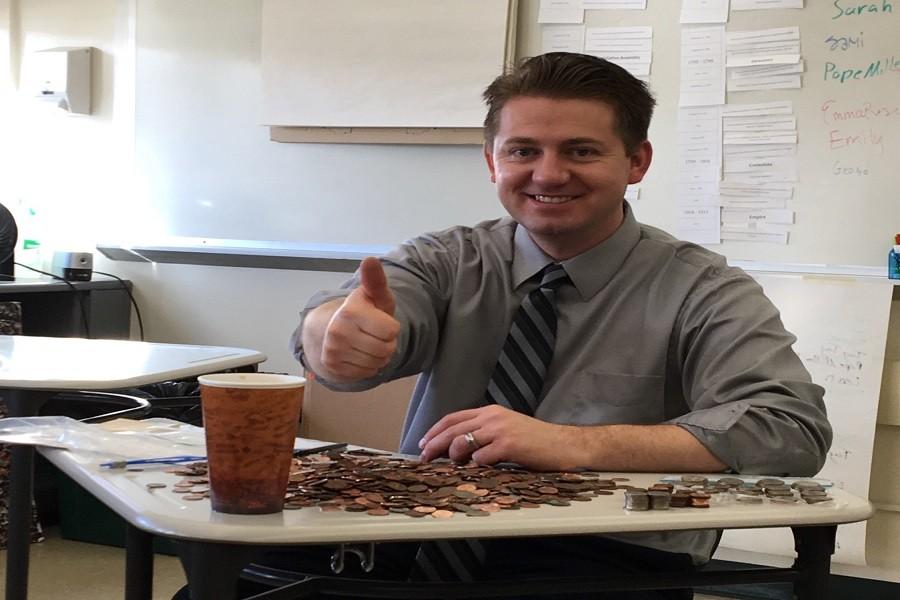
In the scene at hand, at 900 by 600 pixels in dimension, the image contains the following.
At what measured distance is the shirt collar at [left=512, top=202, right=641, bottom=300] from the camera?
1647 mm

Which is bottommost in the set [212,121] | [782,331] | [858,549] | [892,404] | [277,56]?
[858,549]

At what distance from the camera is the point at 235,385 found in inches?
35.8

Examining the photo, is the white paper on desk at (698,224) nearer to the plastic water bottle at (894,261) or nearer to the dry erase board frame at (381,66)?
the plastic water bottle at (894,261)

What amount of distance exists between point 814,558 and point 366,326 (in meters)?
0.57

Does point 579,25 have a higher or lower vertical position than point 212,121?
higher

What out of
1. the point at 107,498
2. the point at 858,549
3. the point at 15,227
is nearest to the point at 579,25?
the point at 858,549

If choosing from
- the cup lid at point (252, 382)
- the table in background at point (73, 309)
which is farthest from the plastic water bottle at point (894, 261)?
the table in background at point (73, 309)

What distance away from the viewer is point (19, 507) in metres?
1.87

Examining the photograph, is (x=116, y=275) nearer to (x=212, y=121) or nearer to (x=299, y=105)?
(x=212, y=121)

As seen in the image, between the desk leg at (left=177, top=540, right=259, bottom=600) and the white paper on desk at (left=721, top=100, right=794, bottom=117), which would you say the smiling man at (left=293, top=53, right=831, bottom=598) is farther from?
the white paper on desk at (left=721, top=100, right=794, bottom=117)

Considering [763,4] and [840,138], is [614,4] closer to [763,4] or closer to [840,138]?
[763,4]

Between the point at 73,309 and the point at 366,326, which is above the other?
the point at 366,326

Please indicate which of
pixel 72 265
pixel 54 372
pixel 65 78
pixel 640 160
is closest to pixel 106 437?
pixel 54 372

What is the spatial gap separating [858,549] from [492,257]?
1.93 m
